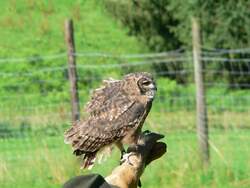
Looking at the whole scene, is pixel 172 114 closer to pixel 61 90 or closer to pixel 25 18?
pixel 61 90

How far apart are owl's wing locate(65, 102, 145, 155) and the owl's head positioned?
0.18ft

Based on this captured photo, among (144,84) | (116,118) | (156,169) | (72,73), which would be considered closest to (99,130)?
(116,118)

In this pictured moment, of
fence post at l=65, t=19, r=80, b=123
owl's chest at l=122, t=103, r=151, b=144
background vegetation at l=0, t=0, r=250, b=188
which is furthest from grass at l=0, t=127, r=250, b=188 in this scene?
owl's chest at l=122, t=103, r=151, b=144

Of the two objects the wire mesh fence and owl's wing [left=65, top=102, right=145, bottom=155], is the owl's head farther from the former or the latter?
the wire mesh fence

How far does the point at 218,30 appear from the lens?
1978 cm

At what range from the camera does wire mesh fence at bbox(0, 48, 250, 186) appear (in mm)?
10875

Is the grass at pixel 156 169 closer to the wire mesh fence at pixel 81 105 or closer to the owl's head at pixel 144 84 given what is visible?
the wire mesh fence at pixel 81 105

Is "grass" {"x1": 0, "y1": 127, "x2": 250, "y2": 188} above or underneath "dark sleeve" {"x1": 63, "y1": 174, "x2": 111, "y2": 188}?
underneath

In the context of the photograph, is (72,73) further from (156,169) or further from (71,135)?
(71,135)

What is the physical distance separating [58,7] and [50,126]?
16658 millimetres

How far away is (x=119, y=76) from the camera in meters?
9.34

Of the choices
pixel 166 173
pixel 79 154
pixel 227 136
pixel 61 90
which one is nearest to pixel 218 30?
pixel 61 90

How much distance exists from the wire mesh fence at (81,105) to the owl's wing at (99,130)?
4.12 meters

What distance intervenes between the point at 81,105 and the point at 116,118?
8.93 meters
